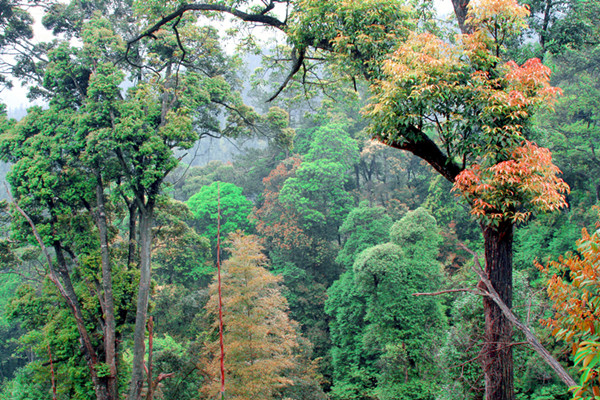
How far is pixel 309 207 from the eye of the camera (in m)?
18.4

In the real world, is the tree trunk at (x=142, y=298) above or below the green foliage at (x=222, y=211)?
below

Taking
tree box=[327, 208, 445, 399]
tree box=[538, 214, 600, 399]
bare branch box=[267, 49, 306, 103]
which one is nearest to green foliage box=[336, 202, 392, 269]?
tree box=[327, 208, 445, 399]

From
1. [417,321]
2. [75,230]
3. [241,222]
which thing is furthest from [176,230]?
[241,222]

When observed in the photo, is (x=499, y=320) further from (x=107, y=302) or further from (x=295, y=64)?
(x=107, y=302)

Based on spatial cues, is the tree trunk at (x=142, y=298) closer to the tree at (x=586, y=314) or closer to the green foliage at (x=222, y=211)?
the tree at (x=586, y=314)

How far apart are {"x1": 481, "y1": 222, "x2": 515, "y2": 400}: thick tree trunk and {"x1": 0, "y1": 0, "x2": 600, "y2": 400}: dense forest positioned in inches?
0.7

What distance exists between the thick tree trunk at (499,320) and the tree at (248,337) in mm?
5480

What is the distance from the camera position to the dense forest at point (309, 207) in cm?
309

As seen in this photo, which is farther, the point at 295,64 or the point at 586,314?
the point at 295,64

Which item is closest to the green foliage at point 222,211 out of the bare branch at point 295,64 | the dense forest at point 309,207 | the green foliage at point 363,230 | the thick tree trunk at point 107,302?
the dense forest at point 309,207

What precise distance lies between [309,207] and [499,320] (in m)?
15.3

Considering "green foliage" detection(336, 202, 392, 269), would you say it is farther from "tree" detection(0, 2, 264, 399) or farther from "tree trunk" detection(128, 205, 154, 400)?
"tree trunk" detection(128, 205, 154, 400)

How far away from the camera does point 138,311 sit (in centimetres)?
788

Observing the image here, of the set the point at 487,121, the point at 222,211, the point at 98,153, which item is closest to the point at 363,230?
the point at 222,211
